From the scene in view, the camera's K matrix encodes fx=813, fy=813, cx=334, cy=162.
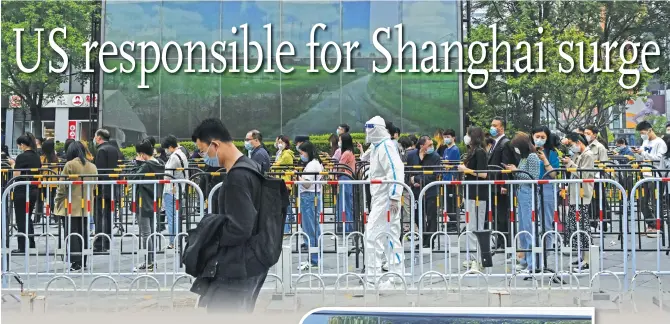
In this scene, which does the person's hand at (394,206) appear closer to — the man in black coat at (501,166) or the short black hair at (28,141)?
the man in black coat at (501,166)

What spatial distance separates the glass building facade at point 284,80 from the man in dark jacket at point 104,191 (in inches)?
450

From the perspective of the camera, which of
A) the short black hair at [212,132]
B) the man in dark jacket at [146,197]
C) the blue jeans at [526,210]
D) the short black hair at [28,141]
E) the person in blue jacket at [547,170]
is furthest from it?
the short black hair at [28,141]

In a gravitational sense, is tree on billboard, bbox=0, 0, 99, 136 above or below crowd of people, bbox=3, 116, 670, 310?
above

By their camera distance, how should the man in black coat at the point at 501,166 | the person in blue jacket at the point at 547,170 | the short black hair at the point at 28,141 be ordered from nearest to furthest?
1. the person in blue jacket at the point at 547,170
2. the man in black coat at the point at 501,166
3. the short black hair at the point at 28,141

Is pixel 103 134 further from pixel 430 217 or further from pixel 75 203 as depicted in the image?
pixel 430 217

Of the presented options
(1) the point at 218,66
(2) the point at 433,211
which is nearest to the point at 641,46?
(1) the point at 218,66

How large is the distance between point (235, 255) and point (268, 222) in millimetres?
287

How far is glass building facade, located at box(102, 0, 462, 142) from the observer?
2200 cm

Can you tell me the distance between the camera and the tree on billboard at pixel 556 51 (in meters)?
23.0

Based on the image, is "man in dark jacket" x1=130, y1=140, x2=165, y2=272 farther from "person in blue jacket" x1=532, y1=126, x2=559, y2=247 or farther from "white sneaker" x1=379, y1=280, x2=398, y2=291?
"person in blue jacket" x1=532, y1=126, x2=559, y2=247

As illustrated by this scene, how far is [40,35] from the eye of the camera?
2567cm

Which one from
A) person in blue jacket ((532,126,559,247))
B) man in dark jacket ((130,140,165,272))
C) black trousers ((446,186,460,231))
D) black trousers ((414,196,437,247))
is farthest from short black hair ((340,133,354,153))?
person in blue jacket ((532,126,559,247))

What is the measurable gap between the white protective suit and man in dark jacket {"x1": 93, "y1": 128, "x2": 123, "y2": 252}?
3.22 meters

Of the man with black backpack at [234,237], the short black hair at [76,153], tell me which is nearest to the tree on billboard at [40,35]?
the short black hair at [76,153]
